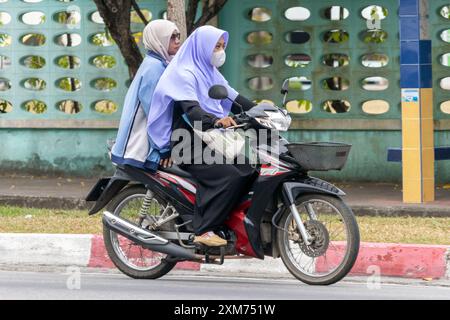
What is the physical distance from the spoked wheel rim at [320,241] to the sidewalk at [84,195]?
14.0 ft

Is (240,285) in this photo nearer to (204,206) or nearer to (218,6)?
(204,206)

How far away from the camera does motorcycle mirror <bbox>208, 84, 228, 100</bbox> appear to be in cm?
758

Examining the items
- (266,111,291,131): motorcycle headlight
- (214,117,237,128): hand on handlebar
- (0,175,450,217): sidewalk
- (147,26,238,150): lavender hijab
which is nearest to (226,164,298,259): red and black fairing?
(266,111,291,131): motorcycle headlight

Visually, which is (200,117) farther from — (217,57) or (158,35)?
(158,35)

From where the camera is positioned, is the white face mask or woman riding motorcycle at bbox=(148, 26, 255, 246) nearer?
woman riding motorcycle at bbox=(148, 26, 255, 246)

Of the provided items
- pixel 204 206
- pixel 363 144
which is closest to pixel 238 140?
pixel 204 206

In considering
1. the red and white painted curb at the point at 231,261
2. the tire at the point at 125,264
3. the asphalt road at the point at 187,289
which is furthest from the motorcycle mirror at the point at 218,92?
the red and white painted curb at the point at 231,261

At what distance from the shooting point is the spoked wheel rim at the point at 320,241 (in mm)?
7699

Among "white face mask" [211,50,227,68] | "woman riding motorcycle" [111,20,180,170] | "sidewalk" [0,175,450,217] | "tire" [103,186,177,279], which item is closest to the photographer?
"white face mask" [211,50,227,68]

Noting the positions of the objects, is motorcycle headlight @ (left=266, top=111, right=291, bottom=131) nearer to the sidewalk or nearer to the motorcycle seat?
the motorcycle seat

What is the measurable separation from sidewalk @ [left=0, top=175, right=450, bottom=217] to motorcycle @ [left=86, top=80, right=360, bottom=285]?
162 inches

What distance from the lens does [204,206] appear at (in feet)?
26.0

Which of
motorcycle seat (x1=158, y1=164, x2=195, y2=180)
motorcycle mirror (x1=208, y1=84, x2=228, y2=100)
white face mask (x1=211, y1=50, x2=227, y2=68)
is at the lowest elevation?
Answer: motorcycle seat (x1=158, y1=164, x2=195, y2=180)

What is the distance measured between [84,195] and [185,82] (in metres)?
5.56
